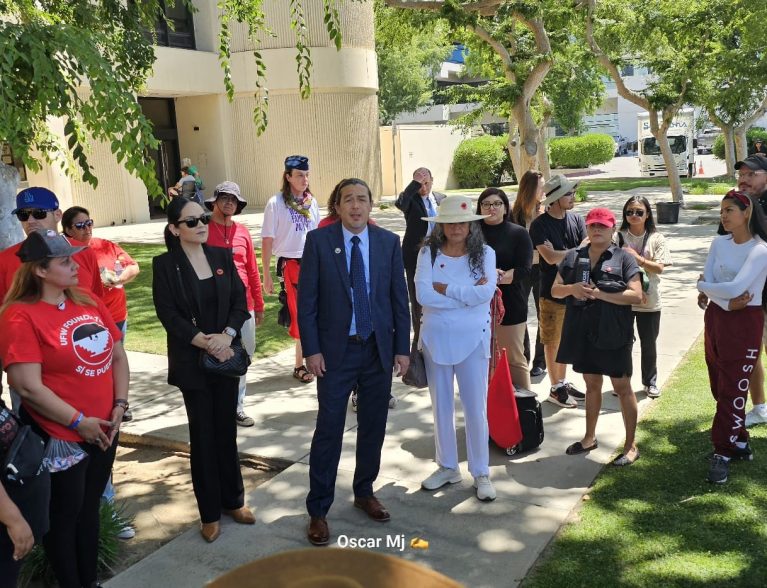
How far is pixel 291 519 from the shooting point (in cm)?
479

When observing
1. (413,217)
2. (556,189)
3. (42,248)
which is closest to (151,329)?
(413,217)

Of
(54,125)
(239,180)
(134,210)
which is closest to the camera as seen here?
(54,125)

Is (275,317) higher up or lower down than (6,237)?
lower down

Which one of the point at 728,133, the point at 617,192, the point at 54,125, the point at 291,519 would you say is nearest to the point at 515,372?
the point at 291,519

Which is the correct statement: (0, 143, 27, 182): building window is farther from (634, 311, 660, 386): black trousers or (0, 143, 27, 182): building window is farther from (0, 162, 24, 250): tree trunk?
(634, 311, 660, 386): black trousers

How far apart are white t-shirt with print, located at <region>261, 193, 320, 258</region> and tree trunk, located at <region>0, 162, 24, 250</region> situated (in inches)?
87.9

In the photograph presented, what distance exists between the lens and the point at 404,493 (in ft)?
16.7

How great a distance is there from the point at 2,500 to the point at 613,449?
419cm

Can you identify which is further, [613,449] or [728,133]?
[728,133]

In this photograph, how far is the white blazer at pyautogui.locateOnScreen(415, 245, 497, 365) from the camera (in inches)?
190

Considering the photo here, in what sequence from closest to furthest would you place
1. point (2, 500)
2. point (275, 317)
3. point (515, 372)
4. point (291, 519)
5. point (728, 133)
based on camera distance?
1. point (2, 500)
2. point (291, 519)
3. point (515, 372)
4. point (275, 317)
5. point (728, 133)

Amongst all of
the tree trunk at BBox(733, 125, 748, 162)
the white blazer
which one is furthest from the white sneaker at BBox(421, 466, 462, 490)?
the tree trunk at BBox(733, 125, 748, 162)

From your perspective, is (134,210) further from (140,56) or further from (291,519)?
(291,519)

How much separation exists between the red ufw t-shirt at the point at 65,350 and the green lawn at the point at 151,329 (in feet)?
17.3
